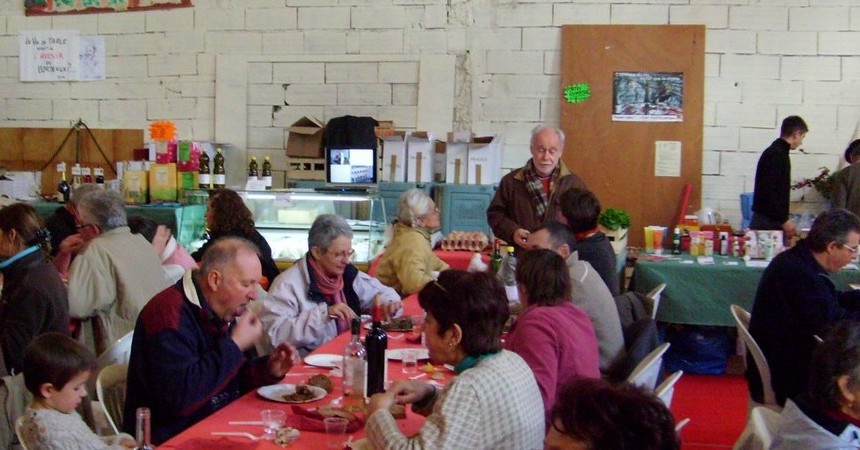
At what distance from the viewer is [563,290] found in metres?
3.22

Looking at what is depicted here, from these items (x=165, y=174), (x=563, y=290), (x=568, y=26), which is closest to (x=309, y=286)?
(x=563, y=290)

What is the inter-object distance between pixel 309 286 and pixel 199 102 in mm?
5101

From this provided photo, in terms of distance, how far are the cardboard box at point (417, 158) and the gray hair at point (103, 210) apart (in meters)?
3.23

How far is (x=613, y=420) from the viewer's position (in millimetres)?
1643

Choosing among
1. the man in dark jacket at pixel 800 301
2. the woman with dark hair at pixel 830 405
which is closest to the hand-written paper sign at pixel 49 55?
the man in dark jacket at pixel 800 301

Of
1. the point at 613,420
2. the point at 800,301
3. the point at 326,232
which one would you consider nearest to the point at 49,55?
the point at 326,232

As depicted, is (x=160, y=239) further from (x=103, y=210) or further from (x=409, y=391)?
(x=409, y=391)

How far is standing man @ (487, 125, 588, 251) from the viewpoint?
18.6 feet

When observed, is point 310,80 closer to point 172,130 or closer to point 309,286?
point 172,130

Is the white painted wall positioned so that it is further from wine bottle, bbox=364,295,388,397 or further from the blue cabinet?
wine bottle, bbox=364,295,388,397

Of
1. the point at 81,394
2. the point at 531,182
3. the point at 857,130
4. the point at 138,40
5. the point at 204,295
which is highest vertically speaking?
the point at 138,40

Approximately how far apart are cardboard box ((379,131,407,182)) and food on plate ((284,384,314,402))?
4706 millimetres

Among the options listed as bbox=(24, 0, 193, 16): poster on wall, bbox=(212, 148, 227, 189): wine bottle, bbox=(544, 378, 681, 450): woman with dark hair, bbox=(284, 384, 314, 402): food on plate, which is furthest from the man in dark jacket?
bbox=(24, 0, 193, 16): poster on wall

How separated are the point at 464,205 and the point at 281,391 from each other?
4689mm
